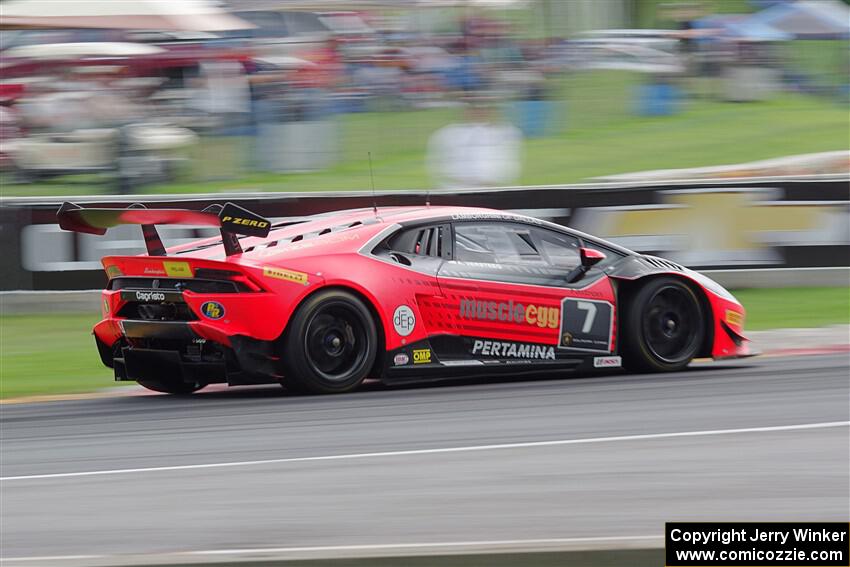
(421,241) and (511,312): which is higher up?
(421,241)

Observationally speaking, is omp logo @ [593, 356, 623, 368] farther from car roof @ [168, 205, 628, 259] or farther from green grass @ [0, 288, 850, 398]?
green grass @ [0, 288, 850, 398]

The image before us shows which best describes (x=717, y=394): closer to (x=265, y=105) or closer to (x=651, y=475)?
(x=651, y=475)

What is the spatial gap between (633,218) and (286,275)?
619 centimetres

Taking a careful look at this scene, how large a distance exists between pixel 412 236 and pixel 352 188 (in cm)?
658

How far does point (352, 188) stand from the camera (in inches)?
589

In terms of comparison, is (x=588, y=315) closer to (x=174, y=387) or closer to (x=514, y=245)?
(x=514, y=245)

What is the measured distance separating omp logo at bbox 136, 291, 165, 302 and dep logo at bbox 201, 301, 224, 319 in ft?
1.07

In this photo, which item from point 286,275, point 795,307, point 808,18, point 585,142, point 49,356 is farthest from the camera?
point 808,18

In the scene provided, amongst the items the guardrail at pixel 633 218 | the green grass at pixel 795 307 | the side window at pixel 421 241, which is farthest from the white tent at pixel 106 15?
the side window at pixel 421 241

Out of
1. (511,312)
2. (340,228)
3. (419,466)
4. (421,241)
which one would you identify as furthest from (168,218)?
(419,466)

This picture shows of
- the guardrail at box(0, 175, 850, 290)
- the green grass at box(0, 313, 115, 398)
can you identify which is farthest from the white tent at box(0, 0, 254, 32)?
the green grass at box(0, 313, 115, 398)

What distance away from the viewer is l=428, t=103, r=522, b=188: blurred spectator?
13.3 meters

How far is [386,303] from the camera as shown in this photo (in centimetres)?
811

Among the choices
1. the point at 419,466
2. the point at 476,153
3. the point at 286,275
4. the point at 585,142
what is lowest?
the point at 419,466
